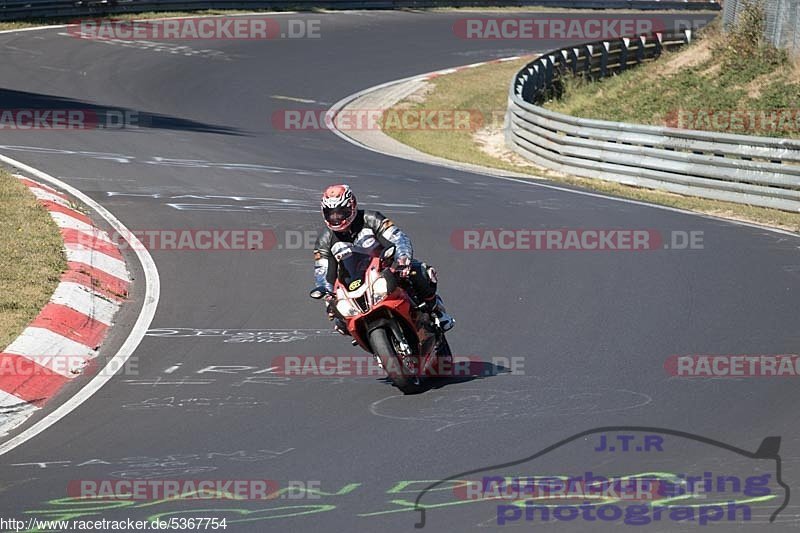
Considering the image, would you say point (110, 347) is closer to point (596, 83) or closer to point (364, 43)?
point (596, 83)

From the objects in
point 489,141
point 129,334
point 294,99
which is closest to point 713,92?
point 489,141

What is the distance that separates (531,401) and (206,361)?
9.47ft

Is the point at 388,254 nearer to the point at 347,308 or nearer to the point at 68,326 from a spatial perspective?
the point at 347,308

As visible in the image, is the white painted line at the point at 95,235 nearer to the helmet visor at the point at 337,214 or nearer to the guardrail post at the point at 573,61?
the helmet visor at the point at 337,214

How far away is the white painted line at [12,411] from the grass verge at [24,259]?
3.42ft

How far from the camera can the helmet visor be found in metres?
9.05

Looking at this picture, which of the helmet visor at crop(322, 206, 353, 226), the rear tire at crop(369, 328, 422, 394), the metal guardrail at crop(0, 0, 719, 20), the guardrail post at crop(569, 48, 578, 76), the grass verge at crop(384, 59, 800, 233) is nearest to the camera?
the rear tire at crop(369, 328, 422, 394)

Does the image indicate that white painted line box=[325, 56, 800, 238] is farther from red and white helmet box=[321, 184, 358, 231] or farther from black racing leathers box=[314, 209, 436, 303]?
red and white helmet box=[321, 184, 358, 231]

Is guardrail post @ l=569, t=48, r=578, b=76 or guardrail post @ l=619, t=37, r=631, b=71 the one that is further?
guardrail post @ l=619, t=37, r=631, b=71

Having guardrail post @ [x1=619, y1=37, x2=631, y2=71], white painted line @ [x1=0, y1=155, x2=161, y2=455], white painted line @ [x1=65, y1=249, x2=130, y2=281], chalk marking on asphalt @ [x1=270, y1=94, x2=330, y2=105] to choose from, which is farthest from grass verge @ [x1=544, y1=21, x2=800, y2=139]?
white painted line @ [x1=65, y1=249, x2=130, y2=281]

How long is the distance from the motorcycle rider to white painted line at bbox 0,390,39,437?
2322 millimetres

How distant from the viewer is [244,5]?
153 feet

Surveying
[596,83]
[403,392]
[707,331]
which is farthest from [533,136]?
[403,392]

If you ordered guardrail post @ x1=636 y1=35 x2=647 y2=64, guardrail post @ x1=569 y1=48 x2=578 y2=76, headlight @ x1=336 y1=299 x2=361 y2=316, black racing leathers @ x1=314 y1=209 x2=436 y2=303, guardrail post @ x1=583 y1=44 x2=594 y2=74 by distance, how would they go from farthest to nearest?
guardrail post @ x1=636 y1=35 x2=647 y2=64 < guardrail post @ x1=583 y1=44 x2=594 y2=74 < guardrail post @ x1=569 y1=48 x2=578 y2=76 < black racing leathers @ x1=314 y1=209 x2=436 y2=303 < headlight @ x1=336 y1=299 x2=361 y2=316
